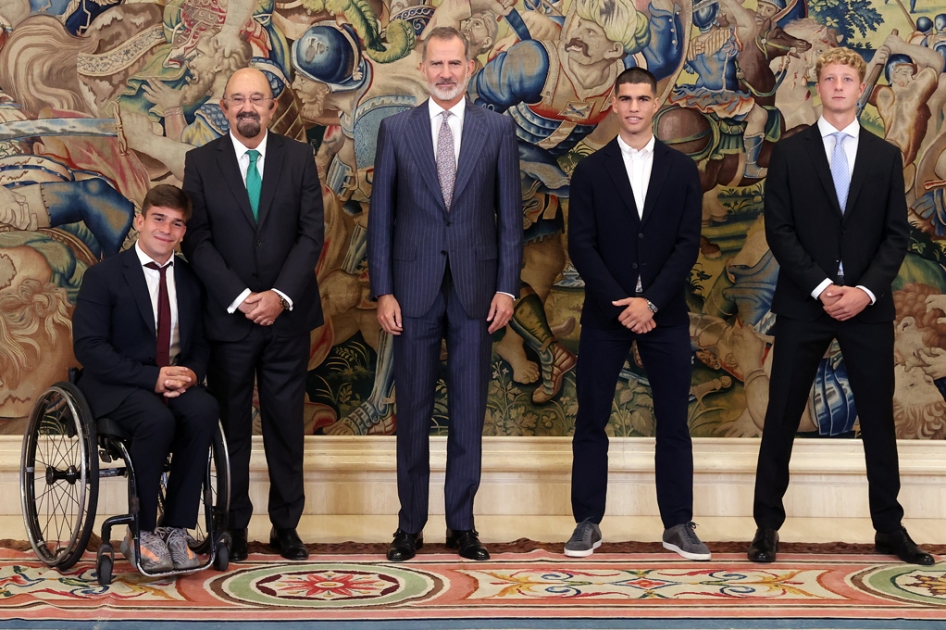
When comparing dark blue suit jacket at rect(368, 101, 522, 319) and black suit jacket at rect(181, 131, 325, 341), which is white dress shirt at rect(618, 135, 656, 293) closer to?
dark blue suit jacket at rect(368, 101, 522, 319)

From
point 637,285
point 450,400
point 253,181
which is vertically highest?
point 253,181

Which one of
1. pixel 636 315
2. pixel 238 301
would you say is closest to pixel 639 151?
pixel 636 315

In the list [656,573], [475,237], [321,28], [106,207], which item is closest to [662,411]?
[656,573]

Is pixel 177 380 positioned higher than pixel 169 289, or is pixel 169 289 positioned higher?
pixel 169 289

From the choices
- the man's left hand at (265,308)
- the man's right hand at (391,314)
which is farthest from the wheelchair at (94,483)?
the man's right hand at (391,314)

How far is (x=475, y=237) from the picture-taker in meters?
4.05

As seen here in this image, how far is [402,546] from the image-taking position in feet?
13.2

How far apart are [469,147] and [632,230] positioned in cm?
68

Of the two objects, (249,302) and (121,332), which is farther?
(249,302)

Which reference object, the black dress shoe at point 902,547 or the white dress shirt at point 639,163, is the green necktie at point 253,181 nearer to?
the white dress shirt at point 639,163

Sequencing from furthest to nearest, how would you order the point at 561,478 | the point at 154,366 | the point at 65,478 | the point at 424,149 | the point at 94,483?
1. the point at 561,478
2. the point at 424,149
3. the point at 154,366
4. the point at 65,478
5. the point at 94,483

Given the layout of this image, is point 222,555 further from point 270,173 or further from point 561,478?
point 561,478

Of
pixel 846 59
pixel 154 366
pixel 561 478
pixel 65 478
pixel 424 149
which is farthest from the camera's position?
pixel 561 478

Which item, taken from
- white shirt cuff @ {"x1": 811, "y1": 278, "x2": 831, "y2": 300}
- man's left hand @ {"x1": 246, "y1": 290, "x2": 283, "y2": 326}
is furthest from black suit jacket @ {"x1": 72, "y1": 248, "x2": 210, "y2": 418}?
white shirt cuff @ {"x1": 811, "y1": 278, "x2": 831, "y2": 300}
